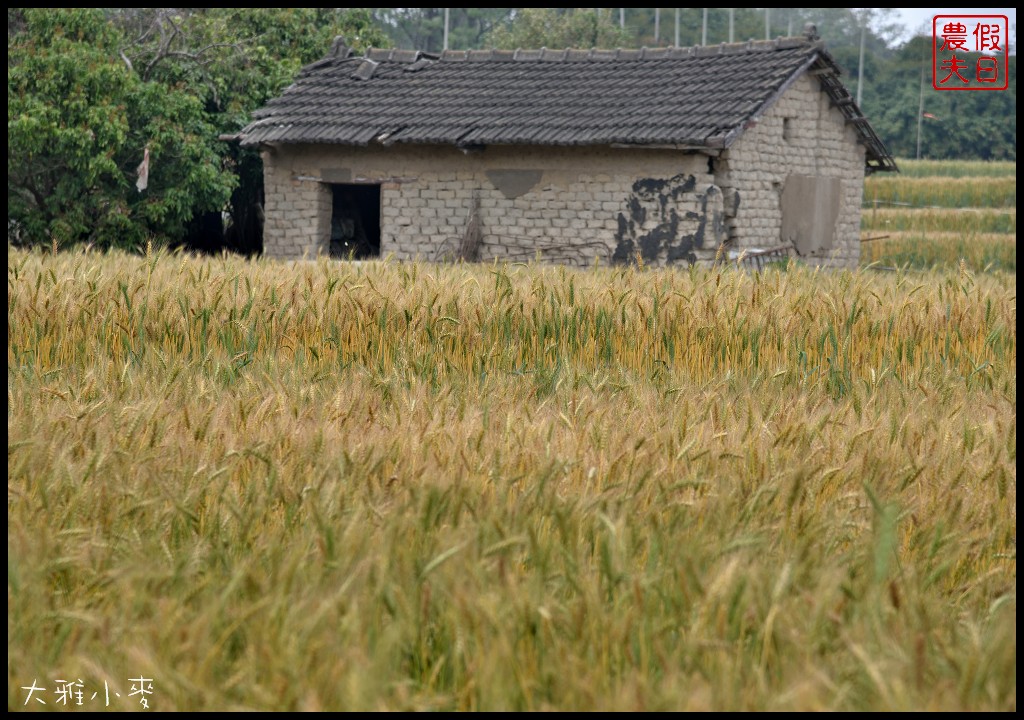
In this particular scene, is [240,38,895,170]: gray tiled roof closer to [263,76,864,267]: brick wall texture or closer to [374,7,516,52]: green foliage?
[263,76,864,267]: brick wall texture

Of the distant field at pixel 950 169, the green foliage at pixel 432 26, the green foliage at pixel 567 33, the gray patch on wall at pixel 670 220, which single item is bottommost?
the gray patch on wall at pixel 670 220

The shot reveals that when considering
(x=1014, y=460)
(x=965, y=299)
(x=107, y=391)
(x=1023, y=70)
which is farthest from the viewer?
(x=965, y=299)

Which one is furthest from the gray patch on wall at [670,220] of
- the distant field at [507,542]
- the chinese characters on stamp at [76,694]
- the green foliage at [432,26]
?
the green foliage at [432,26]

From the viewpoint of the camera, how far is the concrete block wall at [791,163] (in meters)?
16.3

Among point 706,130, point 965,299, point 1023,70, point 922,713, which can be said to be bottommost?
point 922,713

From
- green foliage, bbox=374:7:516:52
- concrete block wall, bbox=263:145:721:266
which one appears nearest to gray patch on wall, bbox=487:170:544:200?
concrete block wall, bbox=263:145:721:266

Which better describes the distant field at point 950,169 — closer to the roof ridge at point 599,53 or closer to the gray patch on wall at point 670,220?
the roof ridge at point 599,53

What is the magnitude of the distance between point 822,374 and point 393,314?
2.03 metres

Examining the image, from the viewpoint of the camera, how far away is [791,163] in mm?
17625

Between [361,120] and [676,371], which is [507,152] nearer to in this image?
[361,120]

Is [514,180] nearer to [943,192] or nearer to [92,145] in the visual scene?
[92,145]

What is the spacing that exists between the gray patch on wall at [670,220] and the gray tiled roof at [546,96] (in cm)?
72

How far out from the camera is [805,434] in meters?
3.53

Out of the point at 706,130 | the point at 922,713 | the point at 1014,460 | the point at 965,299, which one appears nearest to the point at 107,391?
the point at 1014,460
